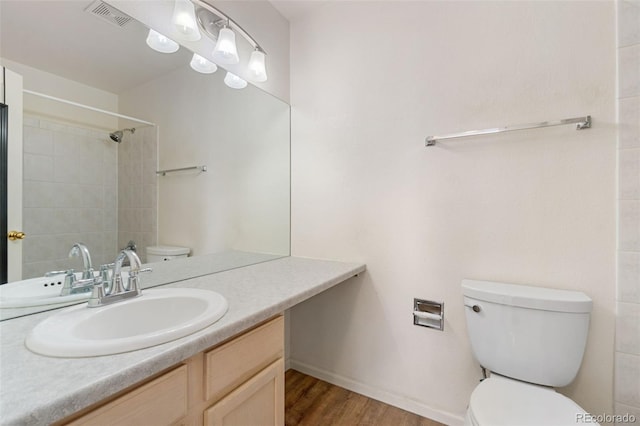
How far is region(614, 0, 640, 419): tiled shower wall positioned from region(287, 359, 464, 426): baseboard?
2.26ft

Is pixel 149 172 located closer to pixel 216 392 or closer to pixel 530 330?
pixel 216 392

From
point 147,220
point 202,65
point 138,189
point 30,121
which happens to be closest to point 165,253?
point 147,220

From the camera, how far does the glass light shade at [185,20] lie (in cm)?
120

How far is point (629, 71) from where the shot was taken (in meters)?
1.08

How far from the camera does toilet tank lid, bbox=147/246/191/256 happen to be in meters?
1.21

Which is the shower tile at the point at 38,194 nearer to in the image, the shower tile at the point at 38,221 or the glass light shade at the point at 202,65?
the shower tile at the point at 38,221

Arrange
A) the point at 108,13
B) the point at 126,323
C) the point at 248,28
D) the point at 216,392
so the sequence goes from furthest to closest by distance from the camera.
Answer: the point at 248,28 < the point at 108,13 < the point at 126,323 < the point at 216,392

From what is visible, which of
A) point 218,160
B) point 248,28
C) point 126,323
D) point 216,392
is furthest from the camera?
point 248,28

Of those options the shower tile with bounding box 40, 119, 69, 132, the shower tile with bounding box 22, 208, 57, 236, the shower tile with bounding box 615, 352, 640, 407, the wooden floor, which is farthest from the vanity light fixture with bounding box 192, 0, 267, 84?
the shower tile with bounding box 615, 352, 640, 407

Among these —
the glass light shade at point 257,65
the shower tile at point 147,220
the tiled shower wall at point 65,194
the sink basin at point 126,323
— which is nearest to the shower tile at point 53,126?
the tiled shower wall at point 65,194

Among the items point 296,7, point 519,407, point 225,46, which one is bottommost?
point 519,407

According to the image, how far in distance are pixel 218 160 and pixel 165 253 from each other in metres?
Result: 0.57

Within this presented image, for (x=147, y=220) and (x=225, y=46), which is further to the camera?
(x=225, y=46)

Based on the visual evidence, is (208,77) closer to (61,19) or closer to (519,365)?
(61,19)
